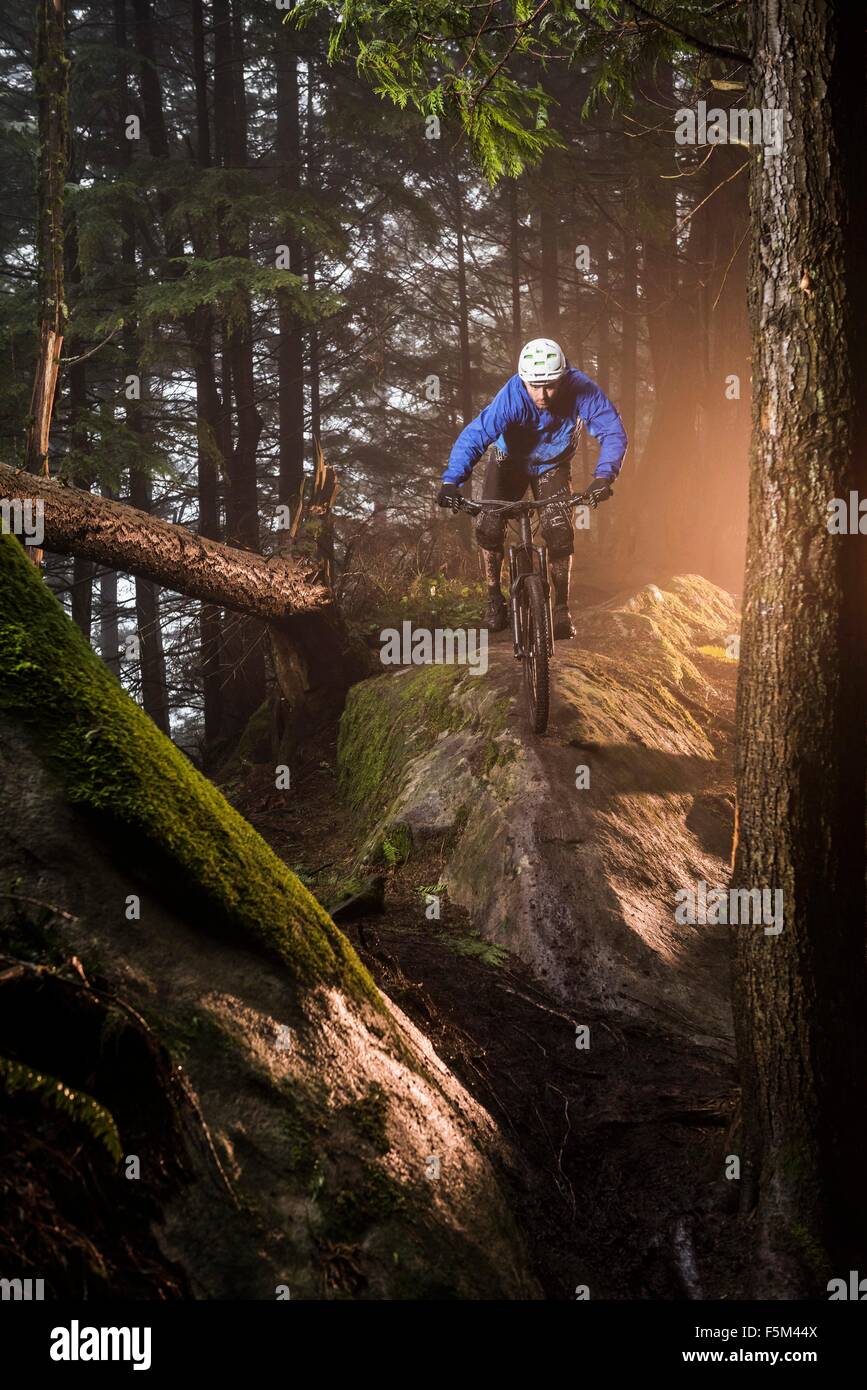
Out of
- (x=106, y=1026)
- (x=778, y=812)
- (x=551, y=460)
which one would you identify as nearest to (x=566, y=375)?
(x=551, y=460)

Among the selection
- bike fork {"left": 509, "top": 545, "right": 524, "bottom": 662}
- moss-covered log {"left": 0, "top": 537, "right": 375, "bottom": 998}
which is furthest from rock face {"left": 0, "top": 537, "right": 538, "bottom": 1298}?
bike fork {"left": 509, "top": 545, "right": 524, "bottom": 662}

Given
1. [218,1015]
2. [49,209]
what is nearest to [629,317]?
[49,209]

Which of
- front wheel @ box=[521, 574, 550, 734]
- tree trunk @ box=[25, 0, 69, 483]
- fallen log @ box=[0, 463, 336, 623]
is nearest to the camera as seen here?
front wheel @ box=[521, 574, 550, 734]

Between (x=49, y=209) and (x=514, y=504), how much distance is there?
6.82 metres

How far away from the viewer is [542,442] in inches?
295

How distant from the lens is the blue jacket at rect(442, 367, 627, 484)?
23.2ft

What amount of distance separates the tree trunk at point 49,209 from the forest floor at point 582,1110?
6957mm

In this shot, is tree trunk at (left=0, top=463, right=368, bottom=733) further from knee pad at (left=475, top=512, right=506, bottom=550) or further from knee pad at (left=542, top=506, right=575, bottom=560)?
knee pad at (left=542, top=506, right=575, bottom=560)

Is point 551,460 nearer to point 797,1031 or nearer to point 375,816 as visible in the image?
point 375,816

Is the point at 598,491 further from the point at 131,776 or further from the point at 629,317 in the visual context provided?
the point at 629,317

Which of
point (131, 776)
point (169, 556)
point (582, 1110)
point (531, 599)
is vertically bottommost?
point (582, 1110)

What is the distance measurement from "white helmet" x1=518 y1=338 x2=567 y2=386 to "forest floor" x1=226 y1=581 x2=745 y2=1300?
4.10 m

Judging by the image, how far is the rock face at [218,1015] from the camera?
96.7 inches
